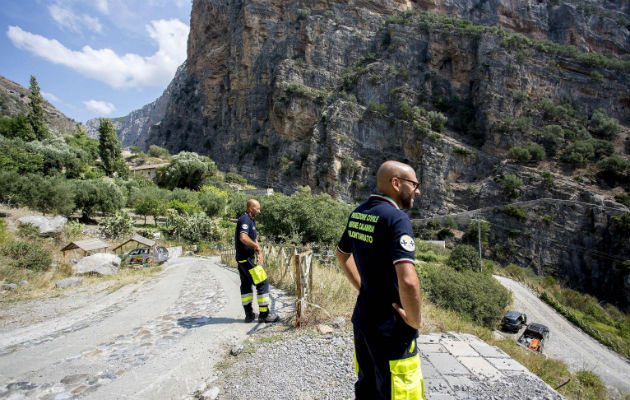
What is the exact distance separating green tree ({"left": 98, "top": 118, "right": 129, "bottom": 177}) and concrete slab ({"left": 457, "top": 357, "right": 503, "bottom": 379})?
43638 millimetres

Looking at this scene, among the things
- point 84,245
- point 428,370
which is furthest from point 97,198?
point 428,370

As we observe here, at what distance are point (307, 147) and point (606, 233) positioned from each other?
35478 mm

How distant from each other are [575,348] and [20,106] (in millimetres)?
87082

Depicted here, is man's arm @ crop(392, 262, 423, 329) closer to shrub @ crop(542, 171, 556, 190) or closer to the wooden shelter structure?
the wooden shelter structure

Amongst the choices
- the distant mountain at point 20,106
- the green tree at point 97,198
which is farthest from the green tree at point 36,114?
the green tree at point 97,198

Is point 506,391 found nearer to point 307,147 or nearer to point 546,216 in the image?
point 546,216

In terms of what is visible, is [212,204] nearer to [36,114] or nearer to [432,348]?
[36,114]

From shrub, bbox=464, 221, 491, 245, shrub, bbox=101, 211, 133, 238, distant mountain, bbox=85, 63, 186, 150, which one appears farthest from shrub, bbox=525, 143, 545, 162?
distant mountain, bbox=85, 63, 186, 150

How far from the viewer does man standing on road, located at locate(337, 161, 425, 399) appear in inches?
63.4

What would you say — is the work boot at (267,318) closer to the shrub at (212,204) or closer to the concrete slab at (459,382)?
the concrete slab at (459,382)

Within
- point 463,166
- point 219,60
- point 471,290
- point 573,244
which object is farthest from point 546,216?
point 219,60

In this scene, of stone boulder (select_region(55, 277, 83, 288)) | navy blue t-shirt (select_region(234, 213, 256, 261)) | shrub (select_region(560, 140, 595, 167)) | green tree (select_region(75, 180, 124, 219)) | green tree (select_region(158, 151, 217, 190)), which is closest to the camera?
navy blue t-shirt (select_region(234, 213, 256, 261))

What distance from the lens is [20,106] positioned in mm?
56875

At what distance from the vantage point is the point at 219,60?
5956 centimetres
